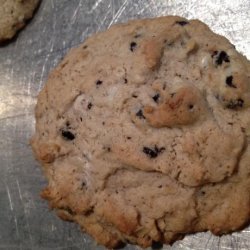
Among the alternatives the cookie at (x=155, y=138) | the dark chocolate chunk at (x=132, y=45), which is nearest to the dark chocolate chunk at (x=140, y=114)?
the cookie at (x=155, y=138)

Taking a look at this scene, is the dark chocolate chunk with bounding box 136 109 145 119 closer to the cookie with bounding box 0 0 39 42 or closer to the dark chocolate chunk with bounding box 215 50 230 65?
the dark chocolate chunk with bounding box 215 50 230 65

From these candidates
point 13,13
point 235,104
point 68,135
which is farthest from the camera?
point 13,13

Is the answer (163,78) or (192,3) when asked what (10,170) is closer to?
(163,78)

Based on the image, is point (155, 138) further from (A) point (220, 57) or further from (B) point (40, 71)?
(B) point (40, 71)

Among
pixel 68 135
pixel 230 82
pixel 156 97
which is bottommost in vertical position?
pixel 68 135

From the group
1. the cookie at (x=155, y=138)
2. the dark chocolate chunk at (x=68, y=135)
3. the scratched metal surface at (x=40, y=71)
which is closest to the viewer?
the cookie at (x=155, y=138)

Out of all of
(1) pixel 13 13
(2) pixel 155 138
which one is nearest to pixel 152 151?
(2) pixel 155 138

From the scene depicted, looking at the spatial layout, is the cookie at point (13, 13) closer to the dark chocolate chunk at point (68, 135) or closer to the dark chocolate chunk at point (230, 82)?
the dark chocolate chunk at point (68, 135)
